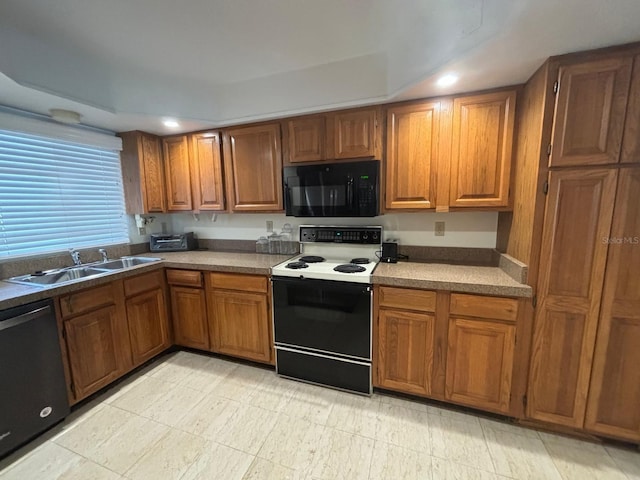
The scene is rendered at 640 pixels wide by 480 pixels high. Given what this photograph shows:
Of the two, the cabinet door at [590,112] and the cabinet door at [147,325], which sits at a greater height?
the cabinet door at [590,112]

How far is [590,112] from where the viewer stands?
138cm

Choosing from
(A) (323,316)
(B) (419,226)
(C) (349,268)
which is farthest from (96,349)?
(B) (419,226)

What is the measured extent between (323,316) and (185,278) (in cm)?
135

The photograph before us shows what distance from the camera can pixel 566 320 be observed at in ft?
5.06

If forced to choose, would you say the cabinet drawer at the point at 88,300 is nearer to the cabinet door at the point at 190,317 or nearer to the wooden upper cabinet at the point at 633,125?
the cabinet door at the point at 190,317

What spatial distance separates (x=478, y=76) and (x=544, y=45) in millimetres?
336

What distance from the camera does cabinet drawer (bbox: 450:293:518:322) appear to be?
163 cm

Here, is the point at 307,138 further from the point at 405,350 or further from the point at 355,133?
the point at 405,350

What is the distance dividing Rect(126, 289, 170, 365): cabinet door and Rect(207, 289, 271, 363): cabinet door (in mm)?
470

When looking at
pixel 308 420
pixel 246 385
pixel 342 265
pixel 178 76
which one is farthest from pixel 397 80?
pixel 246 385

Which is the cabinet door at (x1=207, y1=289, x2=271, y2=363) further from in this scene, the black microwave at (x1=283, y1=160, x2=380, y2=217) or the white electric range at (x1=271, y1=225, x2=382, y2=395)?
the black microwave at (x1=283, y1=160, x2=380, y2=217)

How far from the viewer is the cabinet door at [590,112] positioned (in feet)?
4.36

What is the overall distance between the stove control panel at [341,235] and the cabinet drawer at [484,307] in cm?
80

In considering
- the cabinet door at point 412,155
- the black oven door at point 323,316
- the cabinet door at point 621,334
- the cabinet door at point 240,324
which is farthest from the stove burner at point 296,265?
the cabinet door at point 621,334
